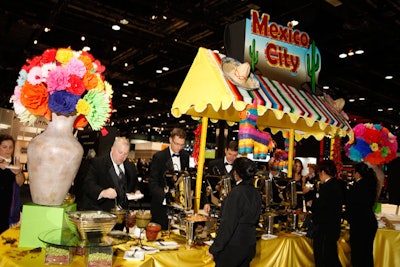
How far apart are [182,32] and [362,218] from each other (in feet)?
20.7

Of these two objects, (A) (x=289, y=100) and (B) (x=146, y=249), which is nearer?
(B) (x=146, y=249)

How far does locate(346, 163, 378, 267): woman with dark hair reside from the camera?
3.93 meters

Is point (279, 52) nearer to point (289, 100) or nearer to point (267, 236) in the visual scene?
point (289, 100)

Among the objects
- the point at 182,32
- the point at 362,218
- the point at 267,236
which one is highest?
the point at 182,32

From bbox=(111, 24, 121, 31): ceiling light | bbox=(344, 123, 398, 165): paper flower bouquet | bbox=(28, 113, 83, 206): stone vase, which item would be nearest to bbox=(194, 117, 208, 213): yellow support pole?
bbox=(28, 113, 83, 206): stone vase

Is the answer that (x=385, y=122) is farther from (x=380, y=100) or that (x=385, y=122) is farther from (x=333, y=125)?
(x=333, y=125)

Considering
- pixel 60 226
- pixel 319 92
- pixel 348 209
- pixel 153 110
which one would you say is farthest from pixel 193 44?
pixel 153 110

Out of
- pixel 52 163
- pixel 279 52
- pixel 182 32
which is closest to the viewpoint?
pixel 52 163

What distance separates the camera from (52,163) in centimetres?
214

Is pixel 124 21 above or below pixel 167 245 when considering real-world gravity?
above

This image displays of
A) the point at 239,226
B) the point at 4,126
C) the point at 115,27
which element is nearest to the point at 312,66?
the point at 239,226

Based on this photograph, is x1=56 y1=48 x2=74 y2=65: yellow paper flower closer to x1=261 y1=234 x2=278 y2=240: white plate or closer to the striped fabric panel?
the striped fabric panel

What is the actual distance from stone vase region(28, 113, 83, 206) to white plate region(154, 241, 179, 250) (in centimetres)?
74

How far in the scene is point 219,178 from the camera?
3395mm
